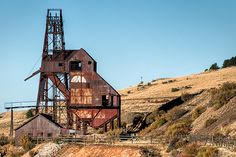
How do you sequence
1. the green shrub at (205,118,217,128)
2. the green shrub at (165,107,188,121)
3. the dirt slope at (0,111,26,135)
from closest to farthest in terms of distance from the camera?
the green shrub at (205,118,217,128), the green shrub at (165,107,188,121), the dirt slope at (0,111,26,135)

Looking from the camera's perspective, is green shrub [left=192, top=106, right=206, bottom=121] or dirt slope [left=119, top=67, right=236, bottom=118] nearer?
green shrub [left=192, top=106, right=206, bottom=121]

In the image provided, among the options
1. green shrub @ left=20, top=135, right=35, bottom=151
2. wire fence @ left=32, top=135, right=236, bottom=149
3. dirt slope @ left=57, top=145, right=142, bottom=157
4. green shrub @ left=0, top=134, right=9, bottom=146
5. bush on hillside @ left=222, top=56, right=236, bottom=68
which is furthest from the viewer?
bush on hillside @ left=222, top=56, right=236, bottom=68

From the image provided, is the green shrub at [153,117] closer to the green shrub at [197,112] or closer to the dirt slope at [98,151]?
the green shrub at [197,112]

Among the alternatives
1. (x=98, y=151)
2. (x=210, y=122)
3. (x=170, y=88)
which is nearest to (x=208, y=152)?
(x=210, y=122)

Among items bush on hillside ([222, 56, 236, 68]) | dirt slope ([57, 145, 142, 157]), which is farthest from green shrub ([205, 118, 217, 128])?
bush on hillside ([222, 56, 236, 68])

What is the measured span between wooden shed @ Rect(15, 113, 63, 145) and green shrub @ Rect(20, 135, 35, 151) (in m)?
1.60

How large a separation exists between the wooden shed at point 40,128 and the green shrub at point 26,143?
63.2 inches

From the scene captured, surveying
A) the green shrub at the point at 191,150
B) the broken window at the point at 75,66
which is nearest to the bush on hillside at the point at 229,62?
the broken window at the point at 75,66

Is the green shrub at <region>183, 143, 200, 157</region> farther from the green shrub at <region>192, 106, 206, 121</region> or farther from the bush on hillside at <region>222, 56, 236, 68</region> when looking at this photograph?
the bush on hillside at <region>222, 56, 236, 68</region>

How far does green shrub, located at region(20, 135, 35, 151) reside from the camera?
57.4 metres

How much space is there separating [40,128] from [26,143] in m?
3.83

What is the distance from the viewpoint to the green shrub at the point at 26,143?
5741cm

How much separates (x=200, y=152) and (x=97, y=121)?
2847cm

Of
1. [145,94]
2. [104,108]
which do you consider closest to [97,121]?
[104,108]
